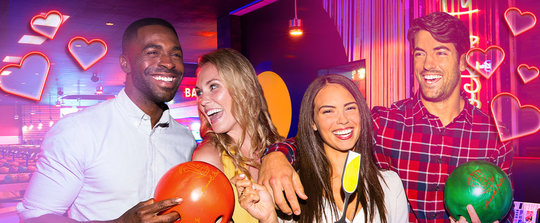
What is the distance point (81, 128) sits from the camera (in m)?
2.30

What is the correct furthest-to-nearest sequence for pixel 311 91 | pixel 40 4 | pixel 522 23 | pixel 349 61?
1. pixel 40 4
2. pixel 349 61
3. pixel 522 23
4. pixel 311 91

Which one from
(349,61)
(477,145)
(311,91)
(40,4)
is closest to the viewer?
(311,91)

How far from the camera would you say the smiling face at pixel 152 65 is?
8.07 feet

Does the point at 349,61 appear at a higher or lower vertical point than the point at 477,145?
higher

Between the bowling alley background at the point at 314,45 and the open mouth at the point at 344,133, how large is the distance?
3.19ft

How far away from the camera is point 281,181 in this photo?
179cm

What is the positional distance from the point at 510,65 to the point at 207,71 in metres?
2.70

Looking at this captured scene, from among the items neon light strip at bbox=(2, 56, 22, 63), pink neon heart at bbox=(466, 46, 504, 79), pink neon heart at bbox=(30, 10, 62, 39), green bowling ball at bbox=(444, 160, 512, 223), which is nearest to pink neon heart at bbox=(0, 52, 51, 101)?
neon light strip at bbox=(2, 56, 22, 63)

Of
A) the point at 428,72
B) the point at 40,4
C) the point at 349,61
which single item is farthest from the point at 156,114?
the point at 40,4

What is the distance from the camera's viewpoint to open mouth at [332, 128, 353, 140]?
2133 mm

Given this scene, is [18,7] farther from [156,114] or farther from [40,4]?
[156,114]

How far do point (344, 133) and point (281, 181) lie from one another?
512 millimetres

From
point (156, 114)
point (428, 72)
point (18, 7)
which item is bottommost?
point (156, 114)

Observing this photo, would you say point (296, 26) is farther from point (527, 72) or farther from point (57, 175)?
point (57, 175)
